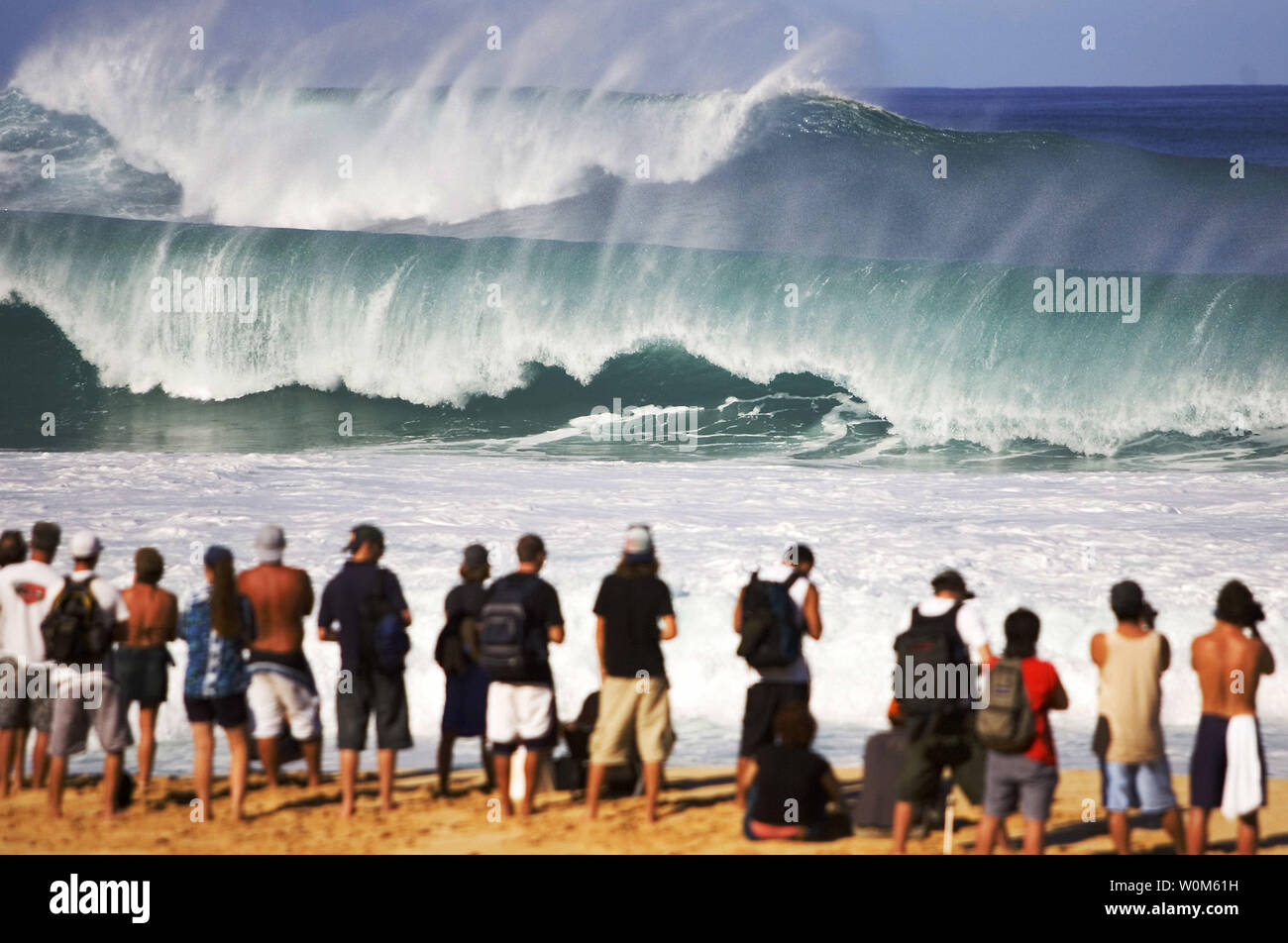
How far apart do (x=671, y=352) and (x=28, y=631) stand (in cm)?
1391

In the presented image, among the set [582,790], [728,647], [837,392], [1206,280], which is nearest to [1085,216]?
[1206,280]

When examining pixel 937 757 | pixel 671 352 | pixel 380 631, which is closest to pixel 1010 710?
pixel 937 757

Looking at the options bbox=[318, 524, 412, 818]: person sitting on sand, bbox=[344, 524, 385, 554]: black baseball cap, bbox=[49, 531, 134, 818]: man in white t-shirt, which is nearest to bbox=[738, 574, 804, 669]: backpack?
bbox=[318, 524, 412, 818]: person sitting on sand

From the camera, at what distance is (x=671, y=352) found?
62.2ft

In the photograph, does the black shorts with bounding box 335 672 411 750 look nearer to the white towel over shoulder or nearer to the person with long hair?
the person with long hair

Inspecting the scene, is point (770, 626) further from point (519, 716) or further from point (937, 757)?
point (519, 716)

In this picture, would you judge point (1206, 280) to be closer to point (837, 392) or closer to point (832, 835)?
point (837, 392)

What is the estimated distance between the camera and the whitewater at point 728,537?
309 inches

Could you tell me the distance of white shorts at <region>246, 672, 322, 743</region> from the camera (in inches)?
221

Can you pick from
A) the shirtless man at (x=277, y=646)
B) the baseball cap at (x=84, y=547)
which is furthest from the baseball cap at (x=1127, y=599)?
the baseball cap at (x=84, y=547)

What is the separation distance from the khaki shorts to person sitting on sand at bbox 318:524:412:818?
31.8 inches

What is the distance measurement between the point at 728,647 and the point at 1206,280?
15.6 m

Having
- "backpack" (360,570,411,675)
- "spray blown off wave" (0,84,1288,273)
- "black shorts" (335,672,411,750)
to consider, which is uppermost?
"spray blown off wave" (0,84,1288,273)

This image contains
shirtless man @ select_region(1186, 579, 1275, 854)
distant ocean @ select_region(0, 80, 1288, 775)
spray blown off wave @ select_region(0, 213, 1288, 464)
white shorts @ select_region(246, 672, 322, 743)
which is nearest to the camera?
shirtless man @ select_region(1186, 579, 1275, 854)
